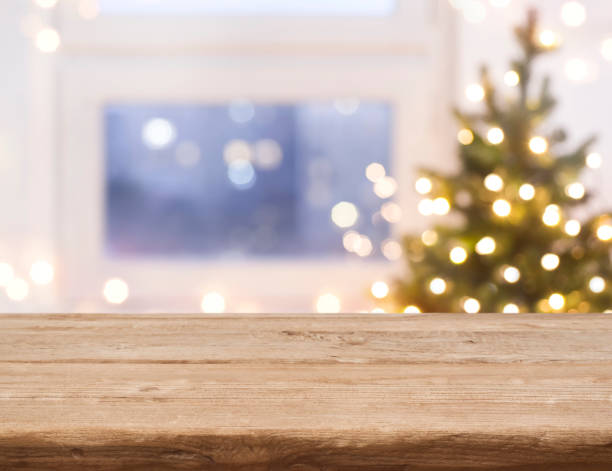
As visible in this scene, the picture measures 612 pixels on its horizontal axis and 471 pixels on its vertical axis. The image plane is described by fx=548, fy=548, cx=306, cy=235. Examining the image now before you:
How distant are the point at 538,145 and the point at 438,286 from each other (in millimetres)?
399

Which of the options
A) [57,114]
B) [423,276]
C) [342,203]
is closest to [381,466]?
[423,276]

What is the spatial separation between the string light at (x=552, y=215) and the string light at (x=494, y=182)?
0.37 ft

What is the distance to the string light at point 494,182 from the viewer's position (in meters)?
1.27

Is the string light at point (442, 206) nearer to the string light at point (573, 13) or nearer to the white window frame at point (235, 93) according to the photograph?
the white window frame at point (235, 93)

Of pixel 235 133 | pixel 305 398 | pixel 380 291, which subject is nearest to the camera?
pixel 305 398

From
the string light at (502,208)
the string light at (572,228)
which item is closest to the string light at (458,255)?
the string light at (502,208)

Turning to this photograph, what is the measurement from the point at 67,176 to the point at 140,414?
5.61 ft

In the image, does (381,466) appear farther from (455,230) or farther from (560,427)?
(455,230)

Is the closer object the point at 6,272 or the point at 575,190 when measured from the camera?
the point at 575,190

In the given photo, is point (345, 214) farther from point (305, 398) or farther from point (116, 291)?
point (305, 398)

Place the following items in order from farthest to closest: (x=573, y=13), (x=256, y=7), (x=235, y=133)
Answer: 1. (x=235, y=133)
2. (x=256, y=7)
3. (x=573, y=13)

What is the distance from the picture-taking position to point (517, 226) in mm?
1265

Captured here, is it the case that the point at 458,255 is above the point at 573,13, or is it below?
below

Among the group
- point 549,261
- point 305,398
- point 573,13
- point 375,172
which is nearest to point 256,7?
point 375,172
